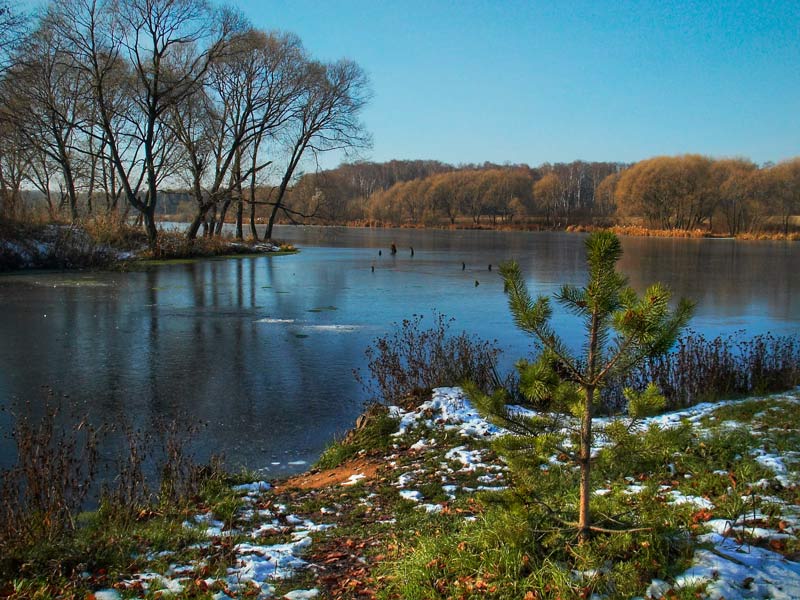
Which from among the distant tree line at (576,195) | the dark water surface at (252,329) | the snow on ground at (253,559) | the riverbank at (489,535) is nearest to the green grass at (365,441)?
the dark water surface at (252,329)

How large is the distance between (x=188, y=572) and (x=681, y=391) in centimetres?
754

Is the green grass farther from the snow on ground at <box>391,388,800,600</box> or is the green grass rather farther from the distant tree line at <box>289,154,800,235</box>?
the distant tree line at <box>289,154,800,235</box>

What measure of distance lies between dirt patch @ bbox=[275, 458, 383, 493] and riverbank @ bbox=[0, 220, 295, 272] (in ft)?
78.0

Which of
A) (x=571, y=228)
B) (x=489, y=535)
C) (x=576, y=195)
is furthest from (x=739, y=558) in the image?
(x=576, y=195)

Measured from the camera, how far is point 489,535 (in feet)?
12.1

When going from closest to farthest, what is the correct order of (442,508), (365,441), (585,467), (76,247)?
1. (585,467)
2. (442,508)
3. (365,441)
4. (76,247)

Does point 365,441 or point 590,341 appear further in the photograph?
point 365,441

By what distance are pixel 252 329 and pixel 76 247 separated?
55.7 feet

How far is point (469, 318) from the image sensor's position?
16094mm

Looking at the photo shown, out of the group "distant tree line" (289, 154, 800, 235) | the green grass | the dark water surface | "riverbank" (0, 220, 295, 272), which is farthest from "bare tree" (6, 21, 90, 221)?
the green grass

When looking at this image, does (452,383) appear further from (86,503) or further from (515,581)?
(515,581)

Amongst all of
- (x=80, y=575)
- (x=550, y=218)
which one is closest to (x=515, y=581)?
(x=80, y=575)

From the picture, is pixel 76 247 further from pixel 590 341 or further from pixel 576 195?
pixel 576 195

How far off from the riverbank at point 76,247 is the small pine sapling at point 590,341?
27.0 m
